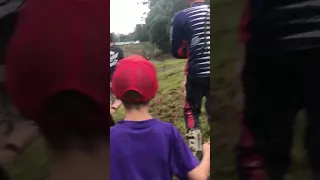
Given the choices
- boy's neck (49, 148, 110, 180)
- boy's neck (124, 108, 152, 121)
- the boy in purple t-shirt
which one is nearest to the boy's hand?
the boy in purple t-shirt

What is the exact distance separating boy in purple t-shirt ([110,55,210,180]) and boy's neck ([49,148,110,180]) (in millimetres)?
263

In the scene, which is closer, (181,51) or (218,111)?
(218,111)

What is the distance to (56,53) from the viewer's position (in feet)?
3.24

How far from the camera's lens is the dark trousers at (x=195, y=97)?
4.08 feet

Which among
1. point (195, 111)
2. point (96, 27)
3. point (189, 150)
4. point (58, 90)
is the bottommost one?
point (189, 150)

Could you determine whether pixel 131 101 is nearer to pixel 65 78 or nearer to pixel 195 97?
pixel 195 97

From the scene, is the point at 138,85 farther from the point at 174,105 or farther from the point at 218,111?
the point at 218,111

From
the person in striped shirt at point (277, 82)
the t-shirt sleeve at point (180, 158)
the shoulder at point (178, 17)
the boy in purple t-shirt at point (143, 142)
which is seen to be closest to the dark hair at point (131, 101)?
the boy in purple t-shirt at point (143, 142)

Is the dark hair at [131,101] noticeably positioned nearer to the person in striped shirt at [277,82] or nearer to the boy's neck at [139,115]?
the boy's neck at [139,115]

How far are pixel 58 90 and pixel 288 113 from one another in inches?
18.8

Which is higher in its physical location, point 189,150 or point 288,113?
point 288,113

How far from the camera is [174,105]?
1.25m

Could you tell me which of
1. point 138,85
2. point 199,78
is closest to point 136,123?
point 138,85

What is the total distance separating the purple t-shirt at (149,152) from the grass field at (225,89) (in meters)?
0.24
